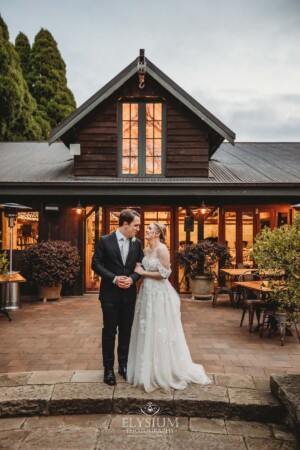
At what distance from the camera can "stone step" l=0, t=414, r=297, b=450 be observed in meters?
2.87

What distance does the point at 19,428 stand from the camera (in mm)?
3180

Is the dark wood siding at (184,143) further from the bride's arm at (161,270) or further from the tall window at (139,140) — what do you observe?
the bride's arm at (161,270)

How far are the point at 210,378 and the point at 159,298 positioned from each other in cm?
103

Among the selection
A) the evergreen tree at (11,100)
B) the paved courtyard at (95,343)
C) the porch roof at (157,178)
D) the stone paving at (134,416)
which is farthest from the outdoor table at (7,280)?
the evergreen tree at (11,100)

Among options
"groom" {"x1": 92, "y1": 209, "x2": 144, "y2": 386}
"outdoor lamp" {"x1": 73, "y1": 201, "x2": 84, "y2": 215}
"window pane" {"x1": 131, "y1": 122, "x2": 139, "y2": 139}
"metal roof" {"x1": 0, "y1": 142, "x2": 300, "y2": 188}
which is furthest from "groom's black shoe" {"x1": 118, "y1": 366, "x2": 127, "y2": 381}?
"window pane" {"x1": 131, "y1": 122, "x2": 139, "y2": 139}

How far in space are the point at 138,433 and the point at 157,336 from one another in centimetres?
85

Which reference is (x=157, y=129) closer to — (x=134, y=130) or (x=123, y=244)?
(x=134, y=130)

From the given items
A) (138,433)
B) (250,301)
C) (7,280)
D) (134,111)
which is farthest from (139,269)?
(134,111)

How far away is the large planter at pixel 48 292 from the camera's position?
28.9 ft

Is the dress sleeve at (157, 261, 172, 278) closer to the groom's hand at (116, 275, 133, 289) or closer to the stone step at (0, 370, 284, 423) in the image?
the groom's hand at (116, 275, 133, 289)

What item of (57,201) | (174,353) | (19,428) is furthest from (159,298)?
(57,201)

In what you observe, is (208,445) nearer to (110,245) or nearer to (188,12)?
(110,245)

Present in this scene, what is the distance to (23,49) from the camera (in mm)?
25688

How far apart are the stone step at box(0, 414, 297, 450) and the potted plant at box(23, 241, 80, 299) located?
523 cm
